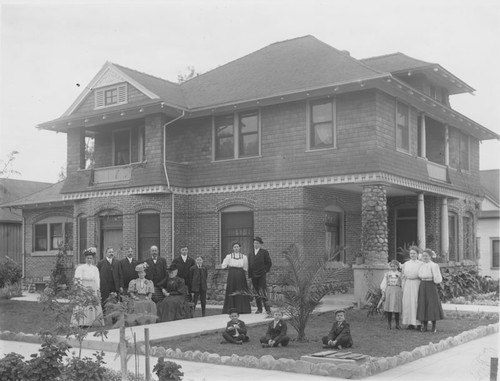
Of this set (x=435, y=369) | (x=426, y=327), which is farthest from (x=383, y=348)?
(x=426, y=327)

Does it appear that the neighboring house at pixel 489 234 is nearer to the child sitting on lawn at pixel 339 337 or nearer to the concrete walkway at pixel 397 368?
the concrete walkway at pixel 397 368

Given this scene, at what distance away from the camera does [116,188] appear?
23172 millimetres

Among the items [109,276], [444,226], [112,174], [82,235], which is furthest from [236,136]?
[444,226]

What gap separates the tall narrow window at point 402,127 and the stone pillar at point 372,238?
7.66 feet

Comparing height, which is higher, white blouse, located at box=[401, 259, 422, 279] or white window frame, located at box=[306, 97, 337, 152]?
white window frame, located at box=[306, 97, 337, 152]

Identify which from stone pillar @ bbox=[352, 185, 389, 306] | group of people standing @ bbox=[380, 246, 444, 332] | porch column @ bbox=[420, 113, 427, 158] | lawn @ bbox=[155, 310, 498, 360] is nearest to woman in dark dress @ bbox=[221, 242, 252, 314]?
lawn @ bbox=[155, 310, 498, 360]

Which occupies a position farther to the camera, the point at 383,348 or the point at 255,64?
the point at 255,64

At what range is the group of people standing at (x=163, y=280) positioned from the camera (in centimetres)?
1523

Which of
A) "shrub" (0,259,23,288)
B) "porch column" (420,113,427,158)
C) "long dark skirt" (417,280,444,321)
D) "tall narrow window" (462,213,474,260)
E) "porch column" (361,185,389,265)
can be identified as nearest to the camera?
"long dark skirt" (417,280,444,321)

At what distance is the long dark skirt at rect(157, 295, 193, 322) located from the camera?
15.9 m

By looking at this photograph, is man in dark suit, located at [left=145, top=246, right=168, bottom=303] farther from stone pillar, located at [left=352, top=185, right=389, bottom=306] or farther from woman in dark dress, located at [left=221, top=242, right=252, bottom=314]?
stone pillar, located at [left=352, top=185, right=389, bottom=306]

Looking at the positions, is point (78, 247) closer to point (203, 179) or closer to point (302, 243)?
point (203, 179)

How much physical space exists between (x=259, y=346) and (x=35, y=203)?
18990 mm

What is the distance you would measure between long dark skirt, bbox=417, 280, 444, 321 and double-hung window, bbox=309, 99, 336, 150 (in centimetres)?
685
